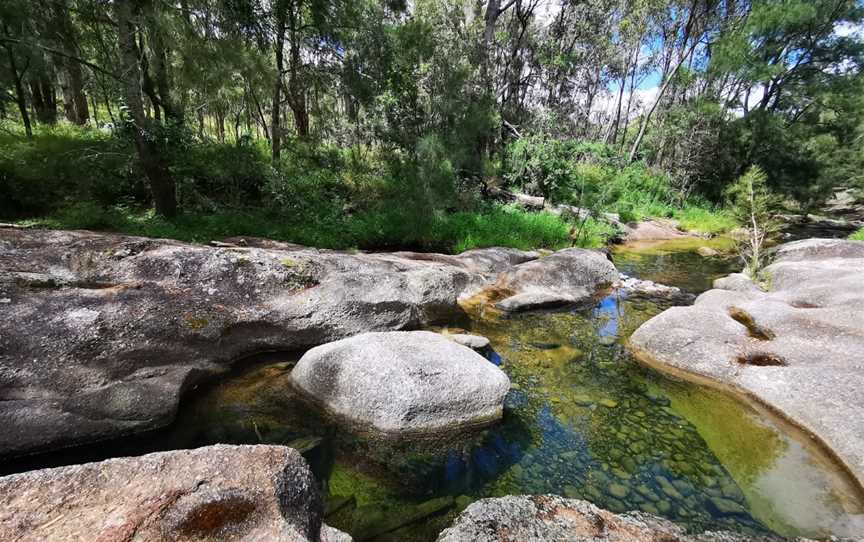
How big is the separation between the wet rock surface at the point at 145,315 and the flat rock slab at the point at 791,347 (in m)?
3.49

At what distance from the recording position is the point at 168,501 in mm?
1851

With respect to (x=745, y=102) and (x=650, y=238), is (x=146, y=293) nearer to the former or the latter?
(x=650, y=238)

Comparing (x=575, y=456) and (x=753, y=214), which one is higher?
(x=753, y=214)

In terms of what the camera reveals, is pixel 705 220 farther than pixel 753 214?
Yes

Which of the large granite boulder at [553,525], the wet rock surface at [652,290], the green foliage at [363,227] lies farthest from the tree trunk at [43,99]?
the wet rock surface at [652,290]

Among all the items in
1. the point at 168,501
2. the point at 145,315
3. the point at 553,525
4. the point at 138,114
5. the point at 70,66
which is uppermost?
the point at 70,66

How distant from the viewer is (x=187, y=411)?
3.84 m

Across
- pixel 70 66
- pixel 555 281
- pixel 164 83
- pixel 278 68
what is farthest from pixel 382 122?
pixel 70 66

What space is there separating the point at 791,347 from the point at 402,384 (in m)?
4.94

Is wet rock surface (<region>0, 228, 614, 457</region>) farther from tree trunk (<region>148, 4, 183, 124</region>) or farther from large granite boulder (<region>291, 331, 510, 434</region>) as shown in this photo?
tree trunk (<region>148, 4, 183, 124</region>)

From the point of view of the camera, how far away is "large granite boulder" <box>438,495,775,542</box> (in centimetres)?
232

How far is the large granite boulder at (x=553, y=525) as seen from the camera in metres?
2.32

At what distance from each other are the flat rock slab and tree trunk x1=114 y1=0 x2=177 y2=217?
32.8ft

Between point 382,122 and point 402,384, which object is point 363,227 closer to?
point 382,122
